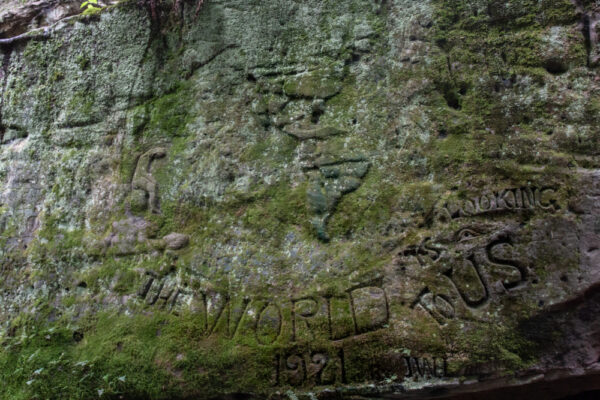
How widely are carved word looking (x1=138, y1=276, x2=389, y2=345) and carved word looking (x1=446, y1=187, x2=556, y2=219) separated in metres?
0.64

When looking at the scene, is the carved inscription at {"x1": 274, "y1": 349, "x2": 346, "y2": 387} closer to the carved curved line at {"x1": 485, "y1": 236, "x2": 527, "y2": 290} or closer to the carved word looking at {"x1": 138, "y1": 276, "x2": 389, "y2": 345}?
the carved word looking at {"x1": 138, "y1": 276, "x2": 389, "y2": 345}

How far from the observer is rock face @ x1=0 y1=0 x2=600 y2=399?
8.46ft

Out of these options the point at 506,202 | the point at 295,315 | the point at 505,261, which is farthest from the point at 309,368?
the point at 506,202

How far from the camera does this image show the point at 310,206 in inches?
A: 120

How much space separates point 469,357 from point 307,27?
2.33 m

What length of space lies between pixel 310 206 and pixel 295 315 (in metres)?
0.66

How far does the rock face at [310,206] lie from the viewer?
8.46 ft

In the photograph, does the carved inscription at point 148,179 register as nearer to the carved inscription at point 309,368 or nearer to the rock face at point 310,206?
the rock face at point 310,206

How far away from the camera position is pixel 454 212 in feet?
9.07

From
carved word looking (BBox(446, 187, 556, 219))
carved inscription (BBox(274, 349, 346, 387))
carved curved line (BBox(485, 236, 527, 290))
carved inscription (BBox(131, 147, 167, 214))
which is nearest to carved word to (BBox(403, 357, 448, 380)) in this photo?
carved inscription (BBox(274, 349, 346, 387))

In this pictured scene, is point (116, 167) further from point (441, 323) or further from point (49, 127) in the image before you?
point (441, 323)

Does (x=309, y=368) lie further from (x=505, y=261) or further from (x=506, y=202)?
(x=506, y=202)

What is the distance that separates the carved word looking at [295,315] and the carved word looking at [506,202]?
2.09 feet

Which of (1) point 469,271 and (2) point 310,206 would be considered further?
(2) point 310,206
